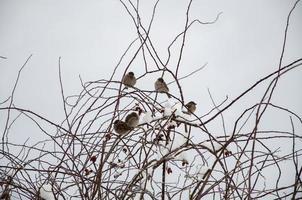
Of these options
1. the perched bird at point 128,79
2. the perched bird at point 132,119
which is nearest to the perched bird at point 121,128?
the perched bird at point 132,119

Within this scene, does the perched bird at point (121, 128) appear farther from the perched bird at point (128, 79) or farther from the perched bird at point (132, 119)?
the perched bird at point (128, 79)

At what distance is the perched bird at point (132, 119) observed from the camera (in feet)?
4.77

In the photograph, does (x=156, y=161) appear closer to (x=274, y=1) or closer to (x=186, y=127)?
(x=186, y=127)

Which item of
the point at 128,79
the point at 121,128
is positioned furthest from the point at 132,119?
the point at 128,79

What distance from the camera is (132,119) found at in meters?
1.54

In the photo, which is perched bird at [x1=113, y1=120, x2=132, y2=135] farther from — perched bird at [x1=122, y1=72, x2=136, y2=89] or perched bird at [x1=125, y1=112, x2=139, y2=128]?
perched bird at [x1=122, y1=72, x2=136, y2=89]

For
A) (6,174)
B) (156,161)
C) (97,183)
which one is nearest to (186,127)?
(156,161)

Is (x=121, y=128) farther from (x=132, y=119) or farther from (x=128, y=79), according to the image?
Result: (x=128, y=79)

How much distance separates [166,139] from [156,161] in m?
0.14

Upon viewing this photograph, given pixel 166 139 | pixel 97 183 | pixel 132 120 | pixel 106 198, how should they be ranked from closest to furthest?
pixel 97 183
pixel 106 198
pixel 166 139
pixel 132 120

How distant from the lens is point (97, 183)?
3.44 feet

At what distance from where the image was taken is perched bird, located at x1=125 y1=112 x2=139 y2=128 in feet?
4.77

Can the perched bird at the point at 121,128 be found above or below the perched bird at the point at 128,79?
below

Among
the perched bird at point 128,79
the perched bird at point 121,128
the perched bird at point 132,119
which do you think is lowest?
the perched bird at point 121,128
